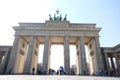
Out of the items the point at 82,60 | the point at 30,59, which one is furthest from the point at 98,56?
the point at 30,59

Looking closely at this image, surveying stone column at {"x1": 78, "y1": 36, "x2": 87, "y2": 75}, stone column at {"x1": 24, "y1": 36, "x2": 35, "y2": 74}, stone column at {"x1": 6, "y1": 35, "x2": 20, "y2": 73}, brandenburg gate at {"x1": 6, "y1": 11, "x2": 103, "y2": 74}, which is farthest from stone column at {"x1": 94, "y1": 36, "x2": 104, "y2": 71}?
stone column at {"x1": 6, "y1": 35, "x2": 20, "y2": 73}

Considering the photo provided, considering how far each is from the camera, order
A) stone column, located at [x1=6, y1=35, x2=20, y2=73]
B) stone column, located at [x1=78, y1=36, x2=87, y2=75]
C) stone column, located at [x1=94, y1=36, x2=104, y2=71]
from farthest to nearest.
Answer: stone column, located at [x1=94, y1=36, x2=104, y2=71] < stone column, located at [x1=78, y1=36, x2=87, y2=75] < stone column, located at [x1=6, y1=35, x2=20, y2=73]

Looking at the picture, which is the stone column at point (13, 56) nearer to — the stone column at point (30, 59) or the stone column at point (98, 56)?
the stone column at point (30, 59)

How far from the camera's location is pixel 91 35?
32.5m

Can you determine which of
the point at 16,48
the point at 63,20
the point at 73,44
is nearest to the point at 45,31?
the point at 63,20

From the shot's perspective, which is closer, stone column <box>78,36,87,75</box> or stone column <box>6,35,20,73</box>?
stone column <box>6,35,20,73</box>

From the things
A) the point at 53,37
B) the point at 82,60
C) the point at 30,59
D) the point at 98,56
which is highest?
the point at 53,37

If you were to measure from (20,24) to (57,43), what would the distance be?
Answer: 1225 cm

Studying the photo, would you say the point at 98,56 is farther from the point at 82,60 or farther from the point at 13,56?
the point at 13,56

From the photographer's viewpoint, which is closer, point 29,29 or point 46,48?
point 46,48

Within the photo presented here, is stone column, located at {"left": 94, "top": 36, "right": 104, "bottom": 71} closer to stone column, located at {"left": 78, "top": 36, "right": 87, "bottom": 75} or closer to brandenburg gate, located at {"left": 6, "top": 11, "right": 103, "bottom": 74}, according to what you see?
brandenburg gate, located at {"left": 6, "top": 11, "right": 103, "bottom": 74}

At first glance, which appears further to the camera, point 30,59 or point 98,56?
point 98,56

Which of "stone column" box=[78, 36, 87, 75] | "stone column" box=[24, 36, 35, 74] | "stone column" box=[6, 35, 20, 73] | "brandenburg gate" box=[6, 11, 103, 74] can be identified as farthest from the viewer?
"brandenburg gate" box=[6, 11, 103, 74]

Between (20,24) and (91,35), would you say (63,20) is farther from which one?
(20,24)
